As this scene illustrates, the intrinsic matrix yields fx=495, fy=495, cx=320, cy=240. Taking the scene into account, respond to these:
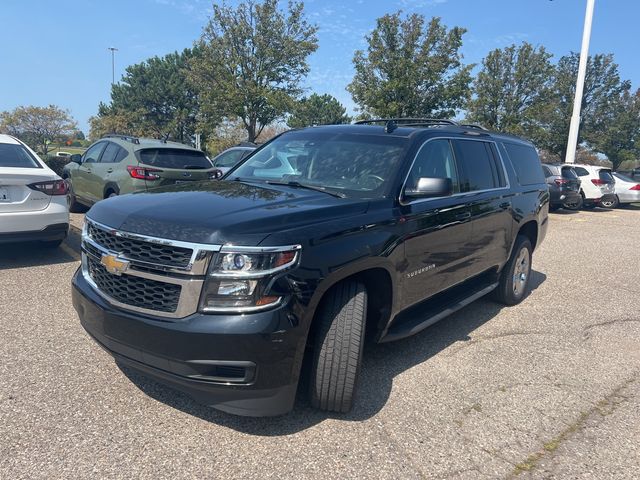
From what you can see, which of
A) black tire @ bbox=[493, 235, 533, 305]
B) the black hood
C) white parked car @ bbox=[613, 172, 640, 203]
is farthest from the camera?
white parked car @ bbox=[613, 172, 640, 203]

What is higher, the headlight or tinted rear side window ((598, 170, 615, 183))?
tinted rear side window ((598, 170, 615, 183))

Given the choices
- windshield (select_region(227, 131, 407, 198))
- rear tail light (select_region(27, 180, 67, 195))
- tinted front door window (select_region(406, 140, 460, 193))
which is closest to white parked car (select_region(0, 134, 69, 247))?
rear tail light (select_region(27, 180, 67, 195))

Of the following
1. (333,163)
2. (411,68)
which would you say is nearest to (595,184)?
(411,68)

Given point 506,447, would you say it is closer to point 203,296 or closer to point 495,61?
point 203,296

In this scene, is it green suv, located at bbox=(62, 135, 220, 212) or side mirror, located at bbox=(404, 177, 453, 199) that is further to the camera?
green suv, located at bbox=(62, 135, 220, 212)

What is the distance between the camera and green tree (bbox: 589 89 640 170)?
3406cm

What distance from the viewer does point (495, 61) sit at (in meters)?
27.1

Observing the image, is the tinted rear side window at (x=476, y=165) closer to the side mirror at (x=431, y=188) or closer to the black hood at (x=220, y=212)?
the side mirror at (x=431, y=188)

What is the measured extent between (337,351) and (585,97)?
38.1 meters

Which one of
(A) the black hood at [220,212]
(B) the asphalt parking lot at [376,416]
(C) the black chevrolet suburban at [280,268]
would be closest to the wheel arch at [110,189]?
(B) the asphalt parking lot at [376,416]

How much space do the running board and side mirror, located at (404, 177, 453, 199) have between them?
0.92 m

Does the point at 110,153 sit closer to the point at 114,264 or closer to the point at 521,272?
the point at 114,264

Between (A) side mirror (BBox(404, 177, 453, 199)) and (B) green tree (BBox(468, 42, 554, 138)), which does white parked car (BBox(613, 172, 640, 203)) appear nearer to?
(B) green tree (BBox(468, 42, 554, 138))

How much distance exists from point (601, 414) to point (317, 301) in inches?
87.3
